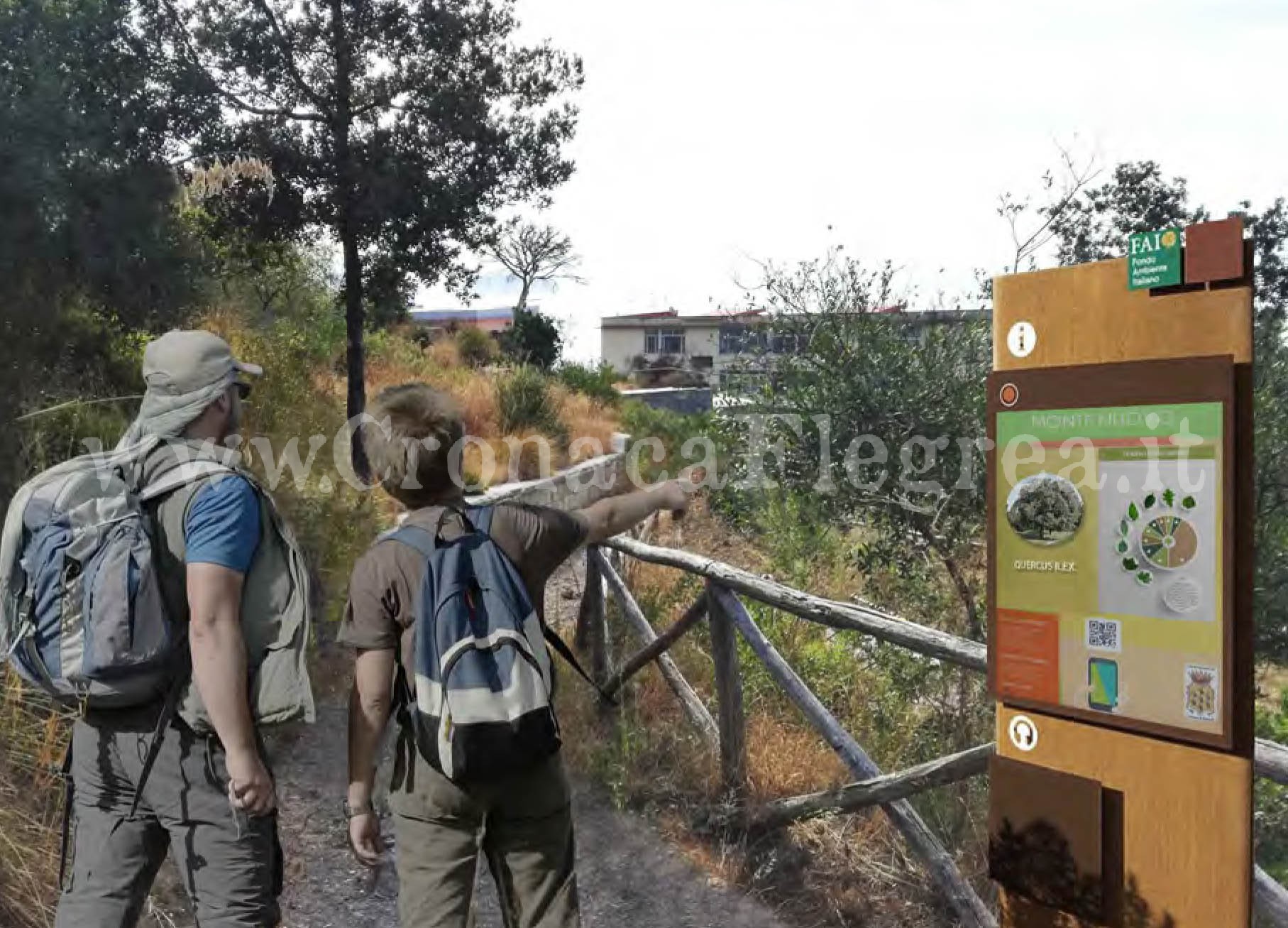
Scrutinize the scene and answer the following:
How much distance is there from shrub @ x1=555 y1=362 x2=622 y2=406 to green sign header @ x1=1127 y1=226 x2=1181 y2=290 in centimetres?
1804

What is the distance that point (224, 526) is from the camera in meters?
2.25

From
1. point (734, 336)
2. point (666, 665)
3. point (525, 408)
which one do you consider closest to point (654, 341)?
point (525, 408)

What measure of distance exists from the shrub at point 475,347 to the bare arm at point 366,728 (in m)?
18.9

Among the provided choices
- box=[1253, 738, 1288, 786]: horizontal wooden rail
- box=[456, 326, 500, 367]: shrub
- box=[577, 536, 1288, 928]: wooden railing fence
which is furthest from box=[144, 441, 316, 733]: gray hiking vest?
box=[456, 326, 500, 367]: shrub

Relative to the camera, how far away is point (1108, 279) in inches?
90.3

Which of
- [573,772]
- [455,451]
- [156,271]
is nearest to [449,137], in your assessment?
[156,271]

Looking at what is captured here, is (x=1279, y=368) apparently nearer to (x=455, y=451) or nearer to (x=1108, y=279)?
(x=1108, y=279)

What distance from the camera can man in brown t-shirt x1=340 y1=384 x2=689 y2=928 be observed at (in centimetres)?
231

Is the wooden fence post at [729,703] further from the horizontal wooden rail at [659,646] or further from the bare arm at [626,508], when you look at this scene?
the bare arm at [626,508]

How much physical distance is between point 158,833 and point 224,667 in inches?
19.0

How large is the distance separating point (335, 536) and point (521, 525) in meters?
4.75

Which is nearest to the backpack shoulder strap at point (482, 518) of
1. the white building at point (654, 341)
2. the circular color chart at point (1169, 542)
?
the circular color chart at point (1169, 542)

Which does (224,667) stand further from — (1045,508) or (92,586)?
(1045,508)

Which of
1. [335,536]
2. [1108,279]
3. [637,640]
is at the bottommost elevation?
[637,640]
